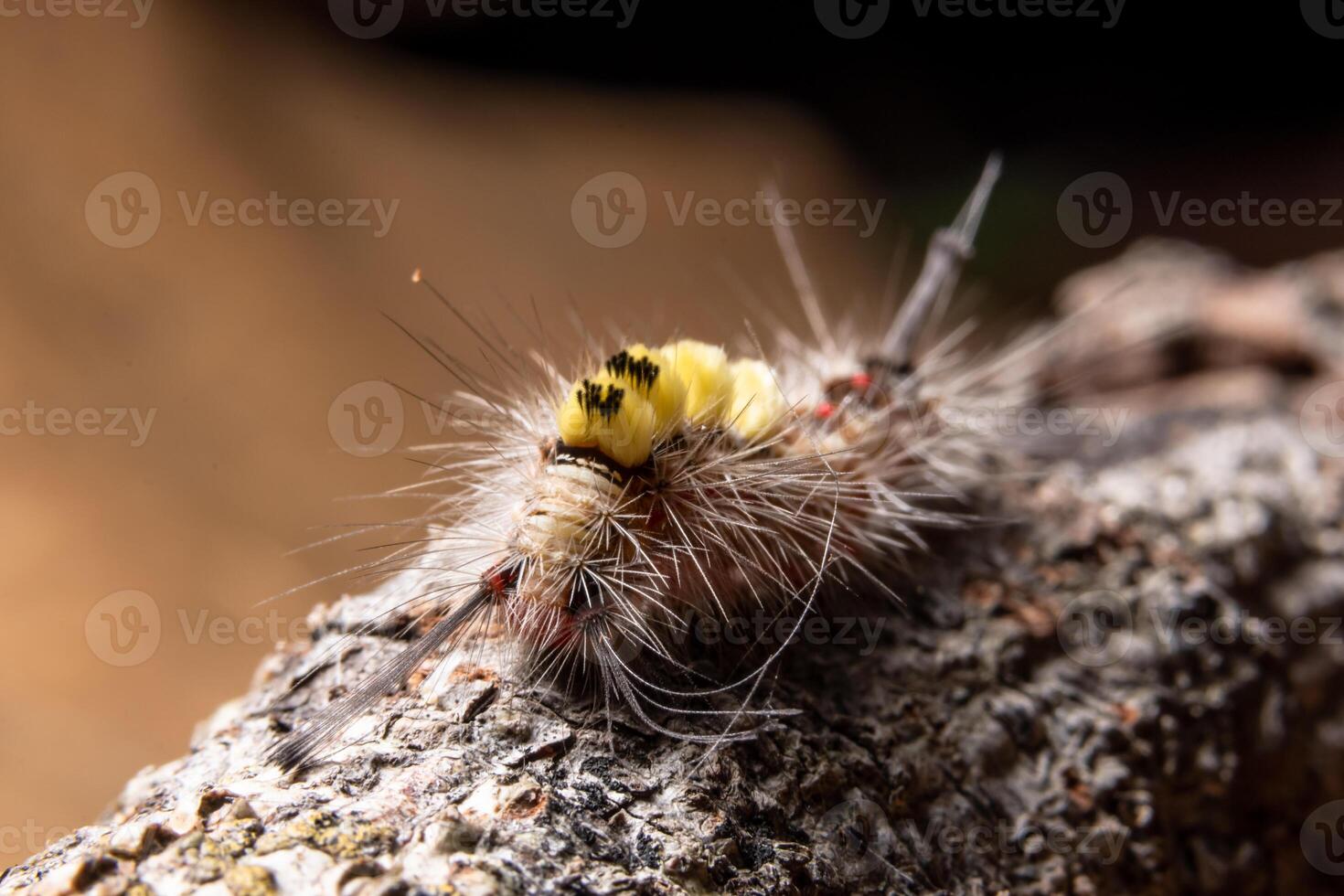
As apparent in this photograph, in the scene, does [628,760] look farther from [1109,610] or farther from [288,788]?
[1109,610]

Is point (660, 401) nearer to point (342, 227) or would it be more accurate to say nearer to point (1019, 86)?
point (342, 227)

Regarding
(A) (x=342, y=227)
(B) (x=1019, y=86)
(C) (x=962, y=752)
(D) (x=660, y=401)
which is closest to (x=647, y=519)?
(D) (x=660, y=401)

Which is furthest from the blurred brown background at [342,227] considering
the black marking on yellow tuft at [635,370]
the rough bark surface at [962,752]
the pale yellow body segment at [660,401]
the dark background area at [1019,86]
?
the rough bark surface at [962,752]

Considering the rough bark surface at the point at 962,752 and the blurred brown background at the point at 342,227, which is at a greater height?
the blurred brown background at the point at 342,227

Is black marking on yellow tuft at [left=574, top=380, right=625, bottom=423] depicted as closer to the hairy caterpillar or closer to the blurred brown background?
the hairy caterpillar

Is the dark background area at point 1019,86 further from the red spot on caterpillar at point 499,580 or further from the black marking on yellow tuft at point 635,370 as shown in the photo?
the red spot on caterpillar at point 499,580

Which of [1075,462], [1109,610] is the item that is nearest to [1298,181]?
[1075,462]

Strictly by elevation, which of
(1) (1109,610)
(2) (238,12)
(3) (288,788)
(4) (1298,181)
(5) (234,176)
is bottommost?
(3) (288,788)
